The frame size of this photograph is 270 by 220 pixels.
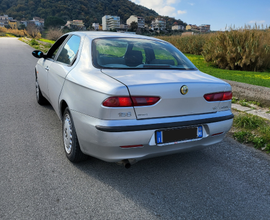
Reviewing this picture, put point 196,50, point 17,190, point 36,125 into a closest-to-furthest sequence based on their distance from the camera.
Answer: point 17,190 → point 36,125 → point 196,50

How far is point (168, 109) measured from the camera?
241cm

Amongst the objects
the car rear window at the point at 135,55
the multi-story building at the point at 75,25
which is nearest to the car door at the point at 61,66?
the car rear window at the point at 135,55

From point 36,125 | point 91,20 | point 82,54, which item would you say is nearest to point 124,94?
point 82,54

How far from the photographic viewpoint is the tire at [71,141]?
2.78 meters

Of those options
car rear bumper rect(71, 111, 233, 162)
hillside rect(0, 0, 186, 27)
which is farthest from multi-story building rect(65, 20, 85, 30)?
car rear bumper rect(71, 111, 233, 162)

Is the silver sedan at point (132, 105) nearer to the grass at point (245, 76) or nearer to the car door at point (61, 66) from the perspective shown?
the car door at point (61, 66)

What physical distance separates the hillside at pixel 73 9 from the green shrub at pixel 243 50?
277 feet

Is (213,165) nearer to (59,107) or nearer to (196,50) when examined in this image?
(59,107)

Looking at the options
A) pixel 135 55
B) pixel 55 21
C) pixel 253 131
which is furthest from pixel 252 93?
pixel 55 21

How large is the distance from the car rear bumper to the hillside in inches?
3616

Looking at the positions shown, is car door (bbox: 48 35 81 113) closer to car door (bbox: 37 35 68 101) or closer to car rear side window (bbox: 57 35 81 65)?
car rear side window (bbox: 57 35 81 65)

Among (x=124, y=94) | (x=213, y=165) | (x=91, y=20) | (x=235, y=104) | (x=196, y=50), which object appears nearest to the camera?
(x=124, y=94)

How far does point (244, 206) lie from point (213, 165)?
0.80m

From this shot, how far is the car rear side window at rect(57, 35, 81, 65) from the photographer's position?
128 inches
